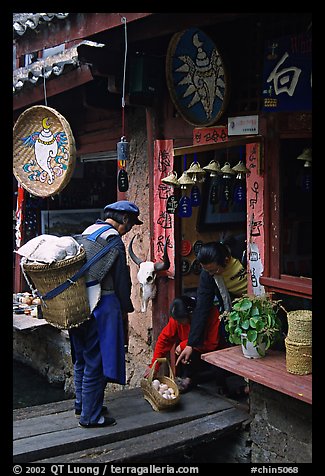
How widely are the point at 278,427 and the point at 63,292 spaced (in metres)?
2.20

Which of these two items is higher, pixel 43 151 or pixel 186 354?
pixel 43 151

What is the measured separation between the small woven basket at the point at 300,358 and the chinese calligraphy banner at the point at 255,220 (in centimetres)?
80

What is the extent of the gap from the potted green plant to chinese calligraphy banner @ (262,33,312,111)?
5.46 ft

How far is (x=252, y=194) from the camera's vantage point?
5234 mm

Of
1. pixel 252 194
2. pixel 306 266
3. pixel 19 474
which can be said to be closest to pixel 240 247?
pixel 306 266

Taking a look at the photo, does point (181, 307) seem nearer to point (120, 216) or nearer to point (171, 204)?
point (171, 204)

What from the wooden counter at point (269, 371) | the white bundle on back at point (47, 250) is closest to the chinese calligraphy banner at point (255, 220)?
the wooden counter at point (269, 371)

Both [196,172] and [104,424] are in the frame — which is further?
[196,172]

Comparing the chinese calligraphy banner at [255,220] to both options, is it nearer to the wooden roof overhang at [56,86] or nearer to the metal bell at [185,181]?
the metal bell at [185,181]

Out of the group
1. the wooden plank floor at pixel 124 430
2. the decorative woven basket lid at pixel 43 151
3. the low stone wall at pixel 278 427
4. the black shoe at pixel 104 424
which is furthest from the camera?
the decorative woven basket lid at pixel 43 151

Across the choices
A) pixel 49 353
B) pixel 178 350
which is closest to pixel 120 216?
pixel 178 350

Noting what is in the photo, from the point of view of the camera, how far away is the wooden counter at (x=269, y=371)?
14.0ft

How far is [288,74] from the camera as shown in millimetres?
4652
